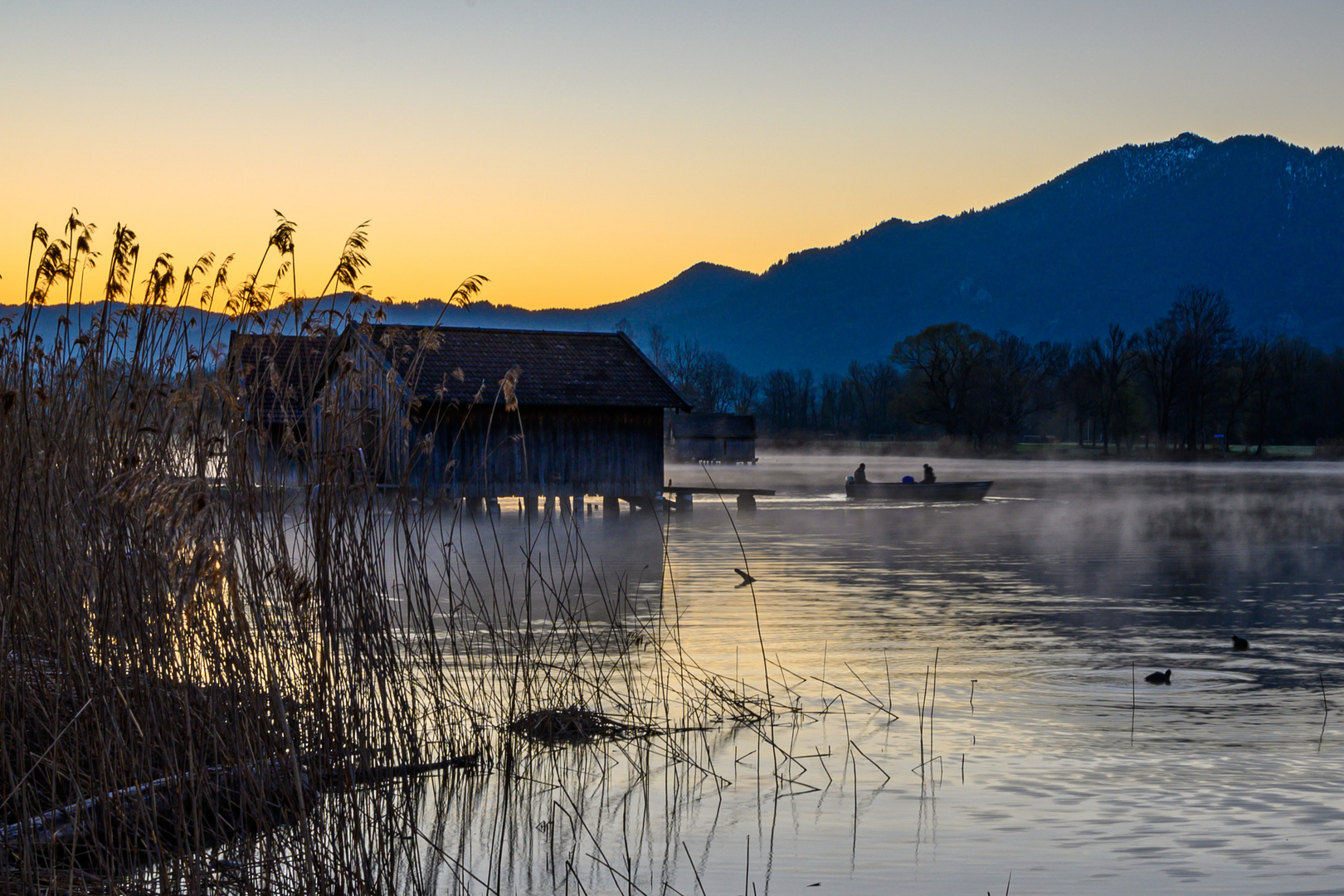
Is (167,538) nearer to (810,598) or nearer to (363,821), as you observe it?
(363,821)

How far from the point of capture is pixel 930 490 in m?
45.9

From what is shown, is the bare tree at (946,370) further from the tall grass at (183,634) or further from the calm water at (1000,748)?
the tall grass at (183,634)

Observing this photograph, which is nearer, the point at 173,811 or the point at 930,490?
the point at 173,811

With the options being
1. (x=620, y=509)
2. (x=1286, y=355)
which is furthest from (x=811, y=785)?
(x=1286, y=355)

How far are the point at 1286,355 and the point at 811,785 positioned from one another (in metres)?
102

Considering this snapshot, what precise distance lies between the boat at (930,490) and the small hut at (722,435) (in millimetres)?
44350

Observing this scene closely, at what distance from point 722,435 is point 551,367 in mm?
57712

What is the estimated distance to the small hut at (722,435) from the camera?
91.8 metres

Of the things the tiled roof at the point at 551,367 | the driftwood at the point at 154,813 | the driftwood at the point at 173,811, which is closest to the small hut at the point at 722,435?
the tiled roof at the point at 551,367

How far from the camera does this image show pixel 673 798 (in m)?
7.88

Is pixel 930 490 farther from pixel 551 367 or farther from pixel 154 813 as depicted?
pixel 154 813

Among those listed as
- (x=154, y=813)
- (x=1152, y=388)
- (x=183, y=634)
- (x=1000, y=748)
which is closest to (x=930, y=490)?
(x=1000, y=748)

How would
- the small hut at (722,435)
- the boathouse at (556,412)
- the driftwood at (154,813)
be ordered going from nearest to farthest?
the driftwood at (154,813) → the boathouse at (556,412) → the small hut at (722,435)

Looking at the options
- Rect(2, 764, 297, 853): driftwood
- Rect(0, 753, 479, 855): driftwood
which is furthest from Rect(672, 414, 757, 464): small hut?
Rect(2, 764, 297, 853): driftwood
